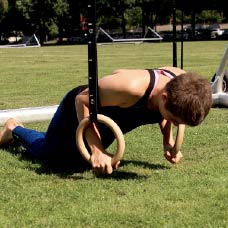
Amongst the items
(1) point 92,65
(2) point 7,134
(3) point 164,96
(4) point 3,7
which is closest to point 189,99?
(3) point 164,96

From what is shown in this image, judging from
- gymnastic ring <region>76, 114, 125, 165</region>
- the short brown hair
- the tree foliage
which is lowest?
the tree foliage

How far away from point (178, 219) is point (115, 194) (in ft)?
2.50

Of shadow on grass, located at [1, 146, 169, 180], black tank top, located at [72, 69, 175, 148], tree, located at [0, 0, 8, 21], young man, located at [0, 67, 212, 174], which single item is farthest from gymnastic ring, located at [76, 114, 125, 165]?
tree, located at [0, 0, 8, 21]

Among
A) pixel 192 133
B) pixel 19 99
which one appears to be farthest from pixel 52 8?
pixel 192 133

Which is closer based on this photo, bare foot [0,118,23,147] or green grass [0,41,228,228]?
green grass [0,41,228,228]

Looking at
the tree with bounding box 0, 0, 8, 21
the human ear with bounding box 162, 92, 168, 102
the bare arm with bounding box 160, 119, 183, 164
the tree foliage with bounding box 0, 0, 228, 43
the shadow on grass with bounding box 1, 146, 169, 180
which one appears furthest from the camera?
the tree with bounding box 0, 0, 8, 21

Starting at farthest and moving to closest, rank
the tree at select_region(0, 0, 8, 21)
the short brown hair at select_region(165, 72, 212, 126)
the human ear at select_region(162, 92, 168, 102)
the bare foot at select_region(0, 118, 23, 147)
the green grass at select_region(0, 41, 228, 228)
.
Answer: the tree at select_region(0, 0, 8, 21), the bare foot at select_region(0, 118, 23, 147), the human ear at select_region(162, 92, 168, 102), the short brown hair at select_region(165, 72, 212, 126), the green grass at select_region(0, 41, 228, 228)

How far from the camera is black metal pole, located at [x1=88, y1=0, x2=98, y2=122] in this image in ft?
14.9

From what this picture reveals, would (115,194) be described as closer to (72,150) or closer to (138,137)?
(72,150)

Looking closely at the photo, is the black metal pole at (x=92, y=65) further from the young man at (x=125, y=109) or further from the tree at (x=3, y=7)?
the tree at (x=3, y=7)

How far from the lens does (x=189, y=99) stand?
4.23m

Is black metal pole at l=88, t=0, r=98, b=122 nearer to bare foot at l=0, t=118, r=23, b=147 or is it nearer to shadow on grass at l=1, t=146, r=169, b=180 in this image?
shadow on grass at l=1, t=146, r=169, b=180

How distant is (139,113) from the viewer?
479cm

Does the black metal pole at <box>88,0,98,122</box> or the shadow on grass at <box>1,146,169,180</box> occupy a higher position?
the black metal pole at <box>88,0,98,122</box>
